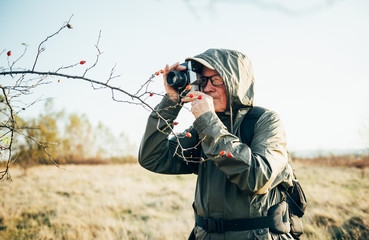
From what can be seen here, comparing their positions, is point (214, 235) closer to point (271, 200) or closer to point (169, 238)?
point (271, 200)

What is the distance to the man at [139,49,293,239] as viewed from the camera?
1634mm

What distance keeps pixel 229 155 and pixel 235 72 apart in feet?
3.01

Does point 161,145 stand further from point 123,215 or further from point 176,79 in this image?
point 123,215

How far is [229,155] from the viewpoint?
62.3 inches

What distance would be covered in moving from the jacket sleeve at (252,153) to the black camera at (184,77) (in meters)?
0.52

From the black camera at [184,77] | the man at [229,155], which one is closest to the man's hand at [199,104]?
the man at [229,155]

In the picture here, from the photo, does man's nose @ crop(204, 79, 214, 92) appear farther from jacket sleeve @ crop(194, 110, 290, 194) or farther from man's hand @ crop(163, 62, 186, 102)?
jacket sleeve @ crop(194, 110, 290, 194)

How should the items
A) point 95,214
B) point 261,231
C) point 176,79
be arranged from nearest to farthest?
point 261,231 < point 176,79 < point 95,214

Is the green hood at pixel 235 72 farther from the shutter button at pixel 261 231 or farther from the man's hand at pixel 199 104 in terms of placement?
the shutter button at pixel 261 231

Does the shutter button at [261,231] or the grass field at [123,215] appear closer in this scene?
the shutter button at [261,231]

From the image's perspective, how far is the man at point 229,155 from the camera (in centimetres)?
163

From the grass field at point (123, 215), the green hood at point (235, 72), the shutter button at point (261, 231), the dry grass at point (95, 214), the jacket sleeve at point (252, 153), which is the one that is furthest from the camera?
the dry grass at point (95, 214)

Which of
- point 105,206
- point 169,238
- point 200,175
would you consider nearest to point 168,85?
point 200,175

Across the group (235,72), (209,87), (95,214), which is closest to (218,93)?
(209,87)
